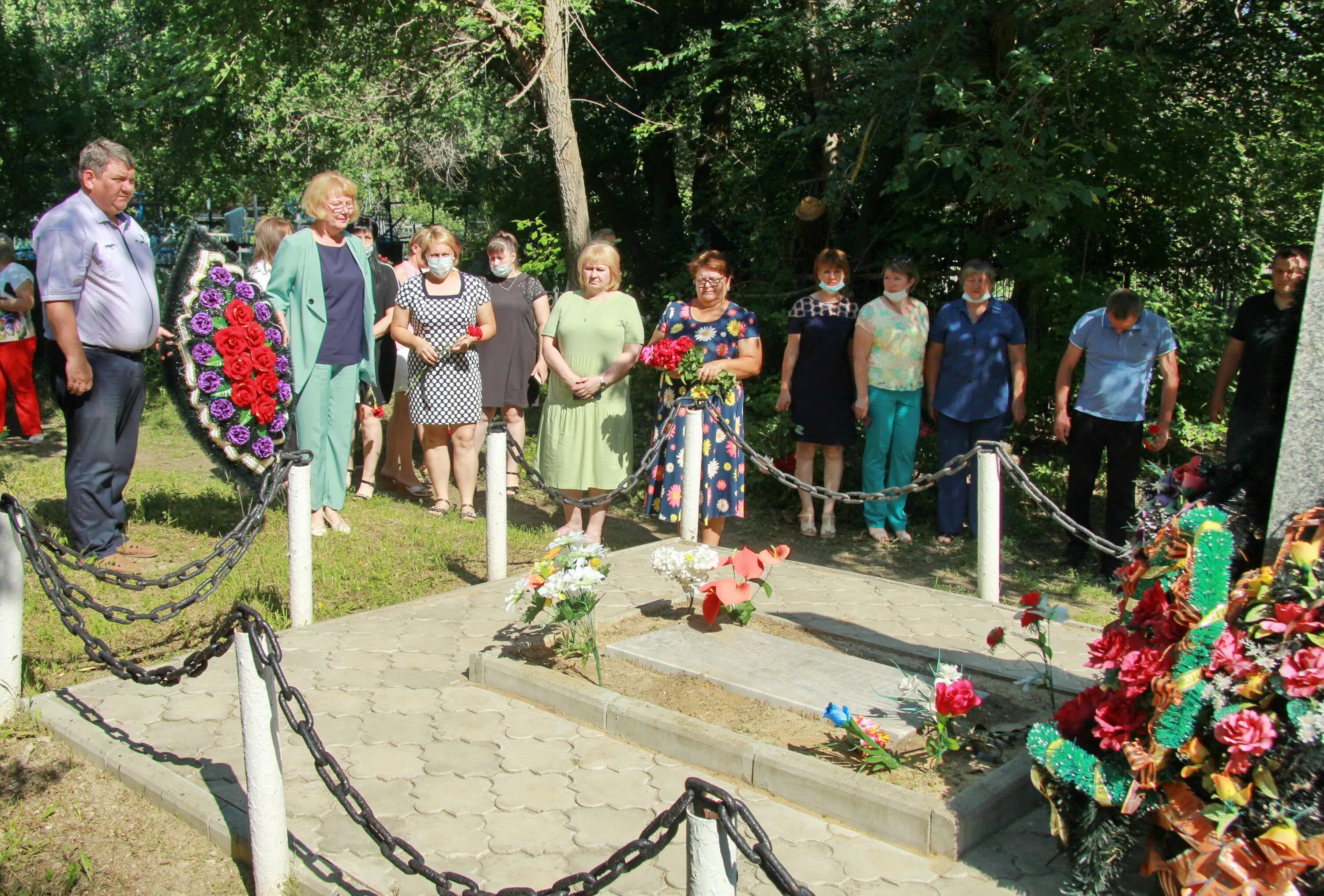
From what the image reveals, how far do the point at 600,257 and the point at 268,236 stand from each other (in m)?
2.76

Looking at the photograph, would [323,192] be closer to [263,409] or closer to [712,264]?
[263,409]

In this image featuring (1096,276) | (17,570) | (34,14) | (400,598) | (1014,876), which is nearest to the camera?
(1014,876)

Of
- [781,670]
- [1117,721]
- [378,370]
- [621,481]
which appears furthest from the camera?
[378,370]

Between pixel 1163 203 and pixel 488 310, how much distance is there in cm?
627

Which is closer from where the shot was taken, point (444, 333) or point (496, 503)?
point (496, 503)

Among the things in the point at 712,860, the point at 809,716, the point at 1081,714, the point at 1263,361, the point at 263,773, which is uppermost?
the point at 1263,361

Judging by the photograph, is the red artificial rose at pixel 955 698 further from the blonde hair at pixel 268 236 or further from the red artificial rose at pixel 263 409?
the blonde hair at pixel 268 236

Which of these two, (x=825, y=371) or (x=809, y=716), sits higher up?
(x=825, y=371)

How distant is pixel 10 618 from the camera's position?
4645 mm

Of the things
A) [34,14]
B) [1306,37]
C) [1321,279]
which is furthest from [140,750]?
[34,14]

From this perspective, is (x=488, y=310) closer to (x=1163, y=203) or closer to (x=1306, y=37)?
(x=1163, y=203)

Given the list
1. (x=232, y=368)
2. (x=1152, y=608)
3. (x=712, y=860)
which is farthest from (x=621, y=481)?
(x=712, y=860)

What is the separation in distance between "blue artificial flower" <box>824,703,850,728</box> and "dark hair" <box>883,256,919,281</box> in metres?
4.66

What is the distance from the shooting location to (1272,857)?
9.66 feet
